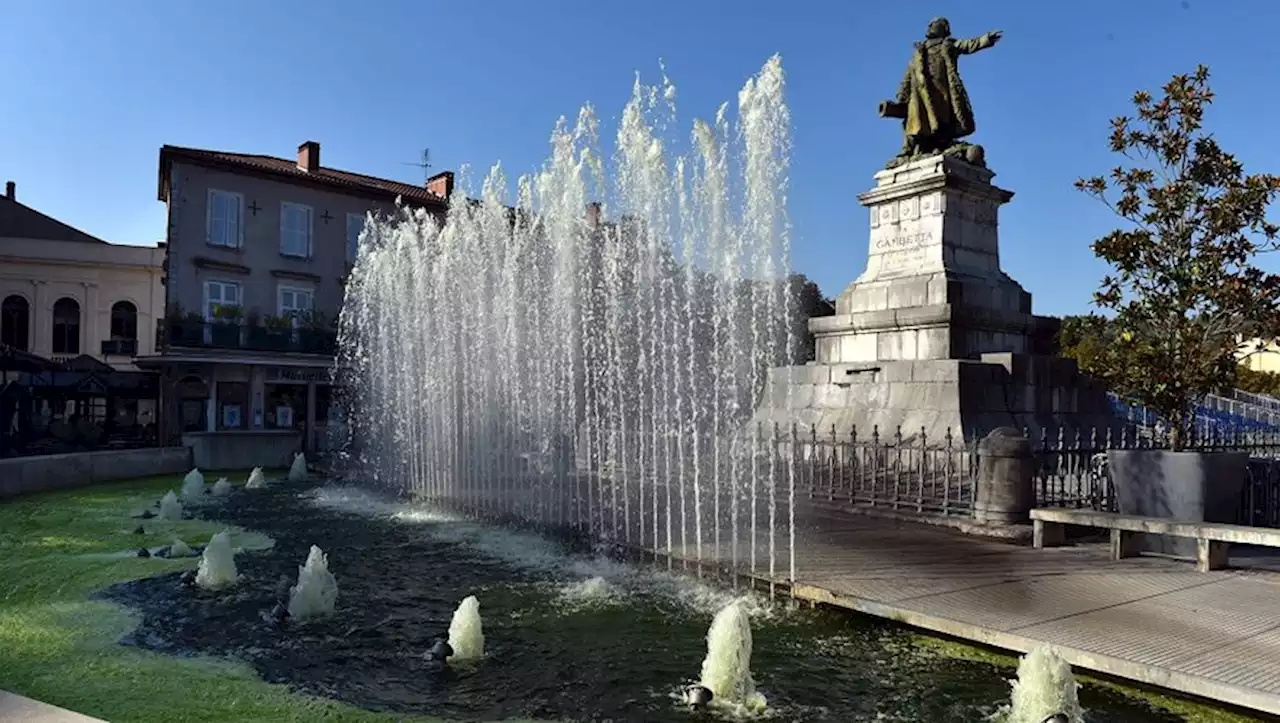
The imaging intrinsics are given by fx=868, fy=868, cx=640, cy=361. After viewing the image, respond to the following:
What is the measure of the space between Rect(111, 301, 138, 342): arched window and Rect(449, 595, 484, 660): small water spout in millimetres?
41003

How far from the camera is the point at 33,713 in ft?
10.8

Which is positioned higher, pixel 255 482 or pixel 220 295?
pixel 220 295

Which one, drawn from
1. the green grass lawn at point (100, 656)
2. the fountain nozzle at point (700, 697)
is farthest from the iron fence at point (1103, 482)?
the green grass lawn at point (100, 656)

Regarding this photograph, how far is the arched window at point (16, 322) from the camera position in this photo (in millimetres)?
37438

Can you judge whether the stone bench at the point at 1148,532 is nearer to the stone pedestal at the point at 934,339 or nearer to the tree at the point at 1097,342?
the tree at the point at 1097,342

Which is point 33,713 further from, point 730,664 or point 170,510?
point 170,510

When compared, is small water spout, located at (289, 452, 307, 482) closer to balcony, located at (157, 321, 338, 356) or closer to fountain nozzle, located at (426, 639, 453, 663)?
balcony, located at (157, 321, 338, 356)

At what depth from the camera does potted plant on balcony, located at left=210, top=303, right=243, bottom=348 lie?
102 ft

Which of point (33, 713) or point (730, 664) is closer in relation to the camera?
point (33, 713)

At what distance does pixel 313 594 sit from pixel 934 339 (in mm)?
10668

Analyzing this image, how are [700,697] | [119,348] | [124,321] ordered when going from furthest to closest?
[124,321] → [119,348] → [700,697]

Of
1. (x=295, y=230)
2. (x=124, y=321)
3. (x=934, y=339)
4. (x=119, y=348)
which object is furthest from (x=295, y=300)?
(x=934, y=339)

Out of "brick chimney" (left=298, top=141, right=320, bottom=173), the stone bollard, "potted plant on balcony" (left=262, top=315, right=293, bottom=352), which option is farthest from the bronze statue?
"brick chimney" (left=298, top=141, right=320, bottom=173)

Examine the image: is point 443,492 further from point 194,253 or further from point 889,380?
point 194,253
